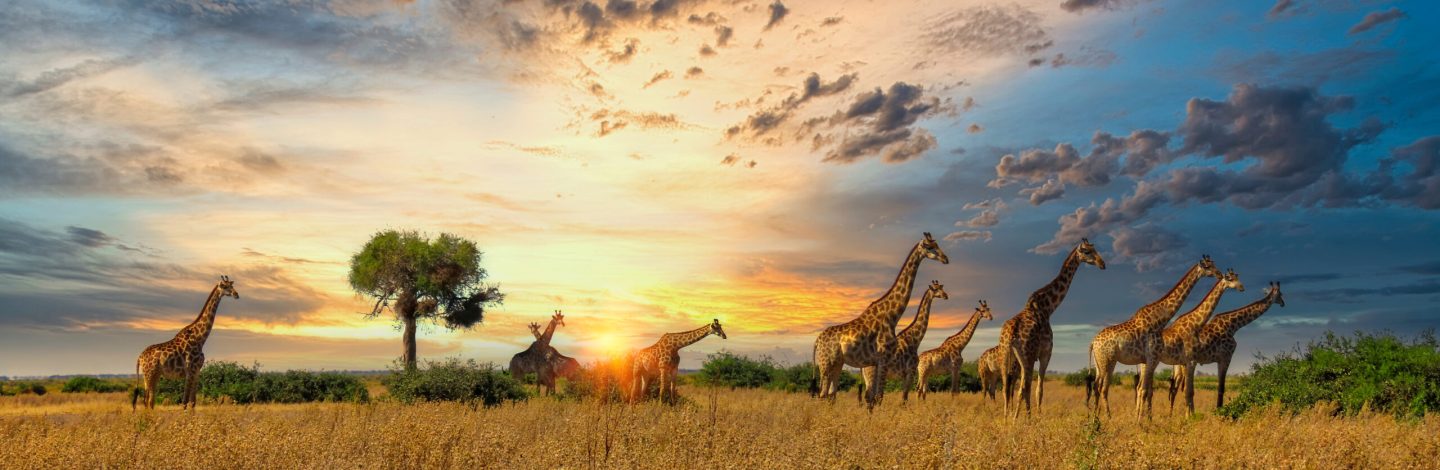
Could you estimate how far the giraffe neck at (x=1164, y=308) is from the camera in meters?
21.5

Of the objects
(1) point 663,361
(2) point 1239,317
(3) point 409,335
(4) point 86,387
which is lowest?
→ (4) point 86,387

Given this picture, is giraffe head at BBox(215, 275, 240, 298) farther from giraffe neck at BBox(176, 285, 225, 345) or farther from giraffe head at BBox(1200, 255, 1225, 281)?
giraffe head at BBox(1200, 255, 1225, 281)

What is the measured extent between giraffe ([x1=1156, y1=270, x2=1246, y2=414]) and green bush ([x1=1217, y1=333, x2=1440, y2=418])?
1.49 meters

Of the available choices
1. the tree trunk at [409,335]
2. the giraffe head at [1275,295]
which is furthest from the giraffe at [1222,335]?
the tree trunk at [409,335]

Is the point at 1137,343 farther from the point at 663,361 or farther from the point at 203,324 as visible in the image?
the point at 203,324

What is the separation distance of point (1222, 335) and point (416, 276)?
37714 mm

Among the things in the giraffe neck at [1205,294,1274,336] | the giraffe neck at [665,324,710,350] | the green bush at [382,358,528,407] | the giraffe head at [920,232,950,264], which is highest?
the giraffe head at [920,232,950,264]

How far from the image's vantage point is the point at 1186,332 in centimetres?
2288

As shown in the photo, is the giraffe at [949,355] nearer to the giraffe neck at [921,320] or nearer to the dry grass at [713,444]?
the giraffe neck at [921,320]

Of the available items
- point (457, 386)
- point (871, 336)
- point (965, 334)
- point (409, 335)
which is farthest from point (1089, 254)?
point (409, 335)

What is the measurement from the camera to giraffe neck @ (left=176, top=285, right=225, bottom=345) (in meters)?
26.5

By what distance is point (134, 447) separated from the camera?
36.9ft

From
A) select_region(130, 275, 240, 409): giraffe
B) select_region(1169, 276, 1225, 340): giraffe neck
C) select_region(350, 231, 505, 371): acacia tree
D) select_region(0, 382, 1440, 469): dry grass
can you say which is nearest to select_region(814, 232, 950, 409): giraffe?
select_region(0, 382, 1440, 469): dry grass

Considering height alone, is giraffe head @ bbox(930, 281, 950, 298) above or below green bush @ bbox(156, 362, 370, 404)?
above
